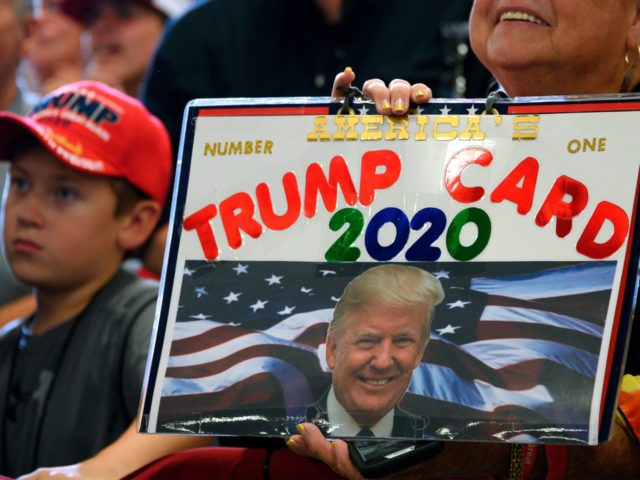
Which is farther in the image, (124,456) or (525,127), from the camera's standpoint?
(124,456)

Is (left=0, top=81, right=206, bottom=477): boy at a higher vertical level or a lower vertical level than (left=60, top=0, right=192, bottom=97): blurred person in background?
lower

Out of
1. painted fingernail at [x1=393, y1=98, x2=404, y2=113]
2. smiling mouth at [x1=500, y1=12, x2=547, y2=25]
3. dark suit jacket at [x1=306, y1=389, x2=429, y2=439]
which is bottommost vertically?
dark suit jacket at [x1=306, y1=389, x2=429, y2=439]

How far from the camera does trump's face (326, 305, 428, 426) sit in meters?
1.29

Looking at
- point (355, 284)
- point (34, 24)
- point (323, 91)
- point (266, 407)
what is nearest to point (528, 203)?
point (355, 284)

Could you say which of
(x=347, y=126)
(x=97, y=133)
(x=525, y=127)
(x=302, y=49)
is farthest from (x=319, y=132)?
(x=302, y=49)

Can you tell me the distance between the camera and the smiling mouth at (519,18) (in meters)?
1.55

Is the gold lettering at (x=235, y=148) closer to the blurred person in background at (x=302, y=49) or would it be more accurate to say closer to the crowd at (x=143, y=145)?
the crowd at (x=143, y=145)

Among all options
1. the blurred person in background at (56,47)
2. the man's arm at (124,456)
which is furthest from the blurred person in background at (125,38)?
the man's arm at (124,456)

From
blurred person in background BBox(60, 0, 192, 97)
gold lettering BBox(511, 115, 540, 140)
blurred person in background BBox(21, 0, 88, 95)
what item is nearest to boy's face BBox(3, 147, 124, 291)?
gold lettering BBox(511, 115, 540, 140)

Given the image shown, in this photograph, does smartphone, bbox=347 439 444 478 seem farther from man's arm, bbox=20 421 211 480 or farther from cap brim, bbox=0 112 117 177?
cap brim, bbox=0 112 117 177

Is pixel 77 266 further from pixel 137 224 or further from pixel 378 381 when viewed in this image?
pixel 378 381

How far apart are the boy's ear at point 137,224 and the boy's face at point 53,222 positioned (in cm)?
5

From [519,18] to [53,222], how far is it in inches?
38.9

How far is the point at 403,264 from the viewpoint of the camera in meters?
1.33
